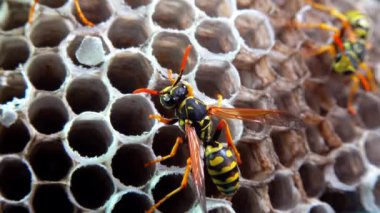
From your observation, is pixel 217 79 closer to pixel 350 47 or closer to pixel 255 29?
pixel 255 29

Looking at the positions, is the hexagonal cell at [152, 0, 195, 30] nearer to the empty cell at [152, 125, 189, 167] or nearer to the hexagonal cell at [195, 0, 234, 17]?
the hexagonal cell at [195, 0, 234, 17]

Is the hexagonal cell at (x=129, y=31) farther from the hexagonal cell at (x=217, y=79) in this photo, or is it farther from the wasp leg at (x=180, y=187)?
the wasp leg at (x=180, y=187)

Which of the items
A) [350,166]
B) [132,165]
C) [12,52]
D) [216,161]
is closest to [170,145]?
[132,165]

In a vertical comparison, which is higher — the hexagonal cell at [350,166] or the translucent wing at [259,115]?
the translucent wing at [259,115]

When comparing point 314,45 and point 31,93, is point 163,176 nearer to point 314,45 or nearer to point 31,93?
point 31,93

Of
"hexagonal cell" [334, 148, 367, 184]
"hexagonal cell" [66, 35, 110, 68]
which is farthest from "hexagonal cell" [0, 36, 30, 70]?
"hexagonal cell" [334, 148, 367, 184]

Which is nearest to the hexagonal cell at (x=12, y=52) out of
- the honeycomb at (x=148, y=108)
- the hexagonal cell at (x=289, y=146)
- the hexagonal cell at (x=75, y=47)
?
the honeycomb at (x=148, y=108)
